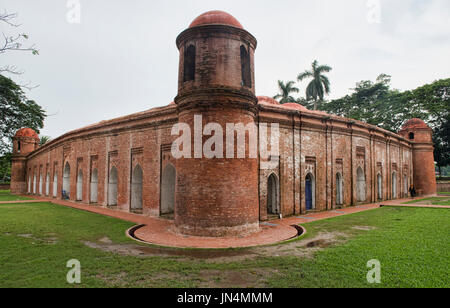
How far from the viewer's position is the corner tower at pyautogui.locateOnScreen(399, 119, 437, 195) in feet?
84.5

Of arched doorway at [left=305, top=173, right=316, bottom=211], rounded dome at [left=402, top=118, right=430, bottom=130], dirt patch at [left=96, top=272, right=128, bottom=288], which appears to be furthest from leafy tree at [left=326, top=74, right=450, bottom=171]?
dirt patch at [left=96, top=272, right=128, bottom=288]

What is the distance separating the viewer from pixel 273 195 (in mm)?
12977

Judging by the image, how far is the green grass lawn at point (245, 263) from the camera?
477 cm

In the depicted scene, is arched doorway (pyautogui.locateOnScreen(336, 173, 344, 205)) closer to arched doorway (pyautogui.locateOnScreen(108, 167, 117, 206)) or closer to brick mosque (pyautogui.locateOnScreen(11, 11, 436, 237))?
brick mosque (pyautogui.locateOnScreen(11, 11, 436, 237))

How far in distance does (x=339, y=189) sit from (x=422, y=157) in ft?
50.9

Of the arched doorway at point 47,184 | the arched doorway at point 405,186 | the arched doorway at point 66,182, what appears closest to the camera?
the arched doorway at point 66,182

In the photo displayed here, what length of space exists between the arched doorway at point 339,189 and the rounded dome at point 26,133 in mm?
35251

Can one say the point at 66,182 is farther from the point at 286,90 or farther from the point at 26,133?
the point at 286,90

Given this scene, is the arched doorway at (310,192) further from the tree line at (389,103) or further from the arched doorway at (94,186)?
the tree line at (389,103)

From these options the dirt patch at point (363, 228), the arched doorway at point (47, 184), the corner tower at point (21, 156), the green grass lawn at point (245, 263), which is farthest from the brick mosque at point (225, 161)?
the corner tower at point (21, 156)

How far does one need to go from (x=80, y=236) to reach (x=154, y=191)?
4840 mm

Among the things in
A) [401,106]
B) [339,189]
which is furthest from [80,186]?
[401,106]
